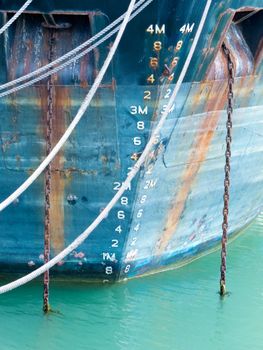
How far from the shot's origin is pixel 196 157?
9367mm

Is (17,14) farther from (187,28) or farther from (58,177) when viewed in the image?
(58,177)

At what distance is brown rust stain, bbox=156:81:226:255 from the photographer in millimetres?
9094

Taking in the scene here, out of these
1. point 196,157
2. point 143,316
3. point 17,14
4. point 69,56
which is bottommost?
point 143,316

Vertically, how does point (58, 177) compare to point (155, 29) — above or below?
below

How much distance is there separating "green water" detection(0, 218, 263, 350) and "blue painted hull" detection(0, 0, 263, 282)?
0.73 feet

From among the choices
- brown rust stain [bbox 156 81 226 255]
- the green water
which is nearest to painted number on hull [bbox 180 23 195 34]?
brown rust stain [bbox 156 81 226 255]

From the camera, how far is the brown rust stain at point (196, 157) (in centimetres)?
909

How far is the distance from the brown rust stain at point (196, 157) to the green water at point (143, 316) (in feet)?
1.80

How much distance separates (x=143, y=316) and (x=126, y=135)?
172 cm

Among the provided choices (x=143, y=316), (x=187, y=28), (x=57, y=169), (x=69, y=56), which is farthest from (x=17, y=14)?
(x=143, y=316)

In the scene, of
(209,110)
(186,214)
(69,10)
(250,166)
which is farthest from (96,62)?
(250,166)

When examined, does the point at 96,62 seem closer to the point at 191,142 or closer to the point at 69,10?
the point at 69,10

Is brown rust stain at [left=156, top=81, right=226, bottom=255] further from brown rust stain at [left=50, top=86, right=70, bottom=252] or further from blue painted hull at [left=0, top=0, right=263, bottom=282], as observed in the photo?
brown rust stain at [left=50, top=86, right=70, bottom=252]

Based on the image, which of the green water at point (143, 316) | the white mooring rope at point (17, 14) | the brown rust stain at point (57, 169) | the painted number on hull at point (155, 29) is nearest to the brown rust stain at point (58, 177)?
the brown rust stain at point (57, 169)
